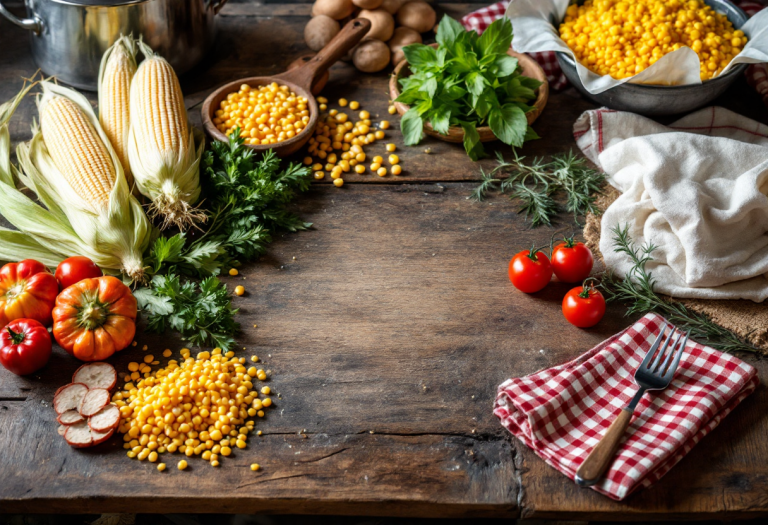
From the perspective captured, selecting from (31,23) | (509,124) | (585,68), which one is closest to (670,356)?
(509,124)

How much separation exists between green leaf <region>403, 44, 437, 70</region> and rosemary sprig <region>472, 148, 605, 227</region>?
1.49 feet

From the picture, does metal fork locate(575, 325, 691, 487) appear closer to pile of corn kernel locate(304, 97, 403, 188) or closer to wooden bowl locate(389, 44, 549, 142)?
wooden bowl locate(389, 44, 549, 142)

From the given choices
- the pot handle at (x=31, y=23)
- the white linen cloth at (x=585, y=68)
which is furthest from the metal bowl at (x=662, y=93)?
the pot handle at (x=31, y=23)

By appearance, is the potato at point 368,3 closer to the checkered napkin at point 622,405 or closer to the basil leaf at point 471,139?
the basil leaf at point 471,139

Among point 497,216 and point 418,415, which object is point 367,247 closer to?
point 497,216

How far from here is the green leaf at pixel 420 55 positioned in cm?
250

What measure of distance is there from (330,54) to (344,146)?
0.43 metres

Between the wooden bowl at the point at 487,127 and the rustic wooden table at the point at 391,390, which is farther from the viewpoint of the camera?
the wooden bowl at the point at 487,127

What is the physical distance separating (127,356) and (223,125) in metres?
0.96

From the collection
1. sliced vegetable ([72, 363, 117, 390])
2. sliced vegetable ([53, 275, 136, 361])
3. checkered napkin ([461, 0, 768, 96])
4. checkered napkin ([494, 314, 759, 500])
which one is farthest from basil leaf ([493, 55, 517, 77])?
sliced vegetable ([72, 363, 117, 390])

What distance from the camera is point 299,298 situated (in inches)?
82.9

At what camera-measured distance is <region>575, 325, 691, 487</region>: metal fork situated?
159 cm

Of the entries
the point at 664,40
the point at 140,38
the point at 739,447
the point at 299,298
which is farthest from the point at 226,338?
the point at 664,40

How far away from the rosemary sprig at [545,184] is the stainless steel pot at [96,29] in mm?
1362
